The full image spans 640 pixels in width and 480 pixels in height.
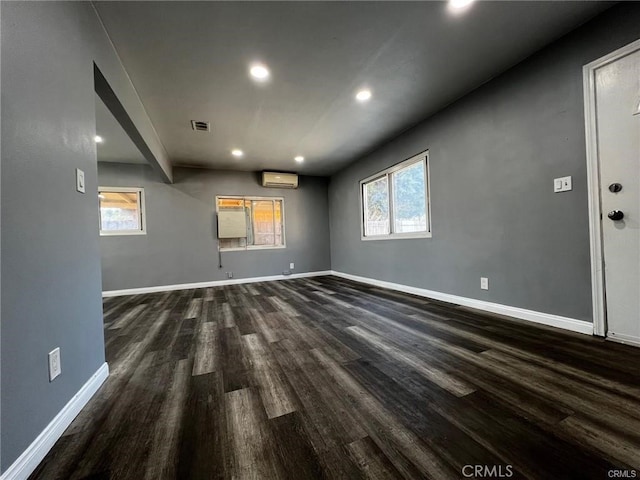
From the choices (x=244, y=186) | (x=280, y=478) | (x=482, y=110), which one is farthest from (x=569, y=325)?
(x=244, y=186)

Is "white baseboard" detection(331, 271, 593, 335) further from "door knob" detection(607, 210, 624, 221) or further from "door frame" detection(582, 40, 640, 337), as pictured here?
"door knob" detection(607, 210, 624, 221)

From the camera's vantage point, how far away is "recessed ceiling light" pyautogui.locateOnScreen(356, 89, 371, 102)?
9.12 ft

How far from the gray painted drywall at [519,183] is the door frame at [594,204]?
0.04 meters

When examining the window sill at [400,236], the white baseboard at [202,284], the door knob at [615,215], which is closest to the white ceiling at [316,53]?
the door knob at [615,215]

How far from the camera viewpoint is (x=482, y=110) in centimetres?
275

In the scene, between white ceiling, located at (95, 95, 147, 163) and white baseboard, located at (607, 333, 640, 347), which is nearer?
white baseboard, located at (607, 333, 640, 347)

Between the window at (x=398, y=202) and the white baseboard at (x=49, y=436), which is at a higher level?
the window at (x=398, y=202)

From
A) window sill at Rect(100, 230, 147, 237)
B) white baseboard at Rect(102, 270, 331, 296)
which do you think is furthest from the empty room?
window sill at Rect(100, 230, 147, 237)

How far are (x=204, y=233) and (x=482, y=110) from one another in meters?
5.11

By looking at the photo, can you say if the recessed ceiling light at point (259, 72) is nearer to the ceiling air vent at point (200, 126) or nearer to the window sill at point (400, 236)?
the ceiling air vent at point (200, 126)

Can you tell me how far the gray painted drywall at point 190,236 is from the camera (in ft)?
15.7

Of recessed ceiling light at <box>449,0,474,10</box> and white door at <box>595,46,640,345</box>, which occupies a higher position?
recessed ceiling light at <box>449,0,474,10</box>

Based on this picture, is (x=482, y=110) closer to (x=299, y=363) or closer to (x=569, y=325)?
(x=569, y=325)

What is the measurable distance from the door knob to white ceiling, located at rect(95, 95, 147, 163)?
15.5 ft
